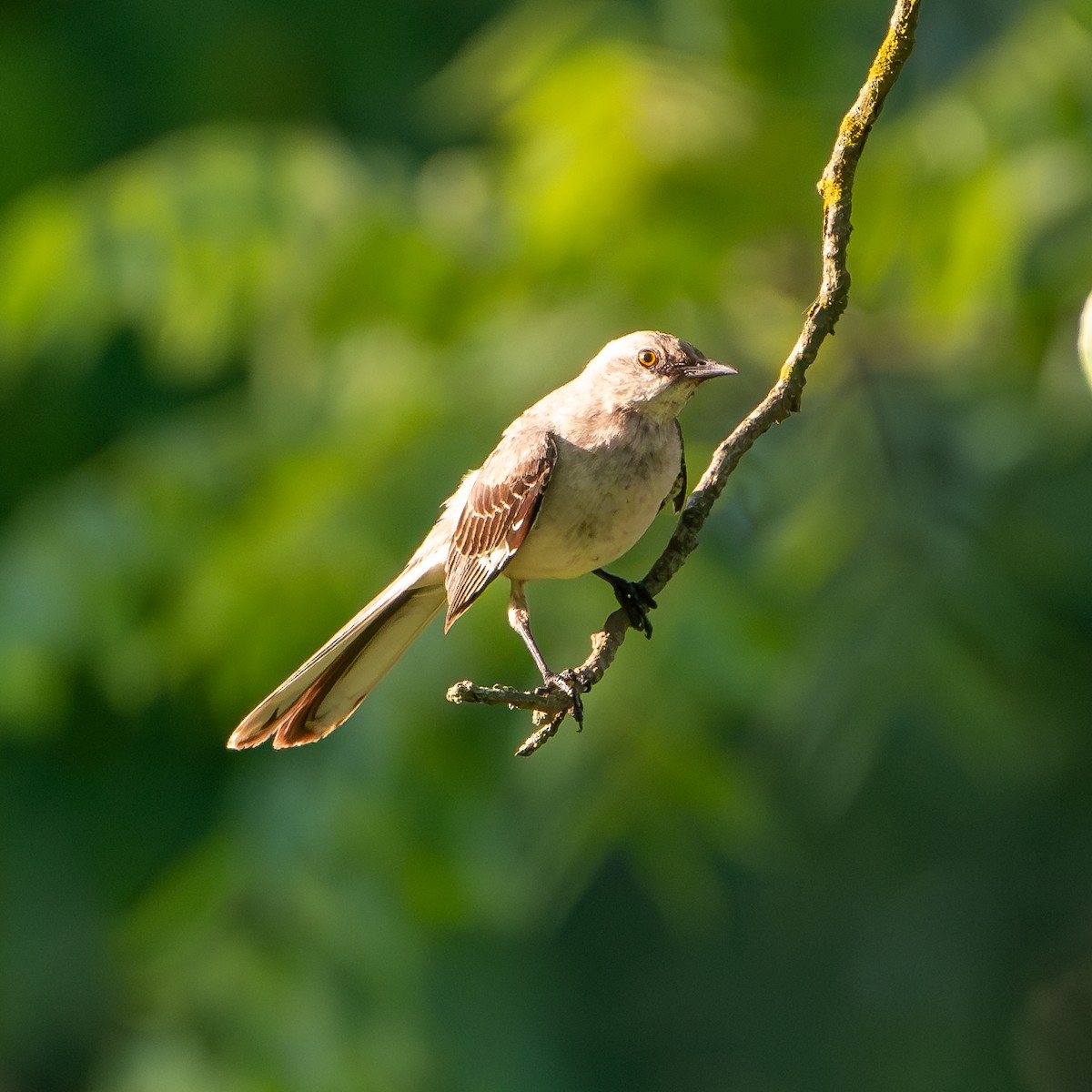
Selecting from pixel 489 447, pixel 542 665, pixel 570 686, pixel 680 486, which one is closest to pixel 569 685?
pixel 570 686

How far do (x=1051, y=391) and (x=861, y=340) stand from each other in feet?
3.62

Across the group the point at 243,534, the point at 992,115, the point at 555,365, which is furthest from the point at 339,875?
the point at 992,115

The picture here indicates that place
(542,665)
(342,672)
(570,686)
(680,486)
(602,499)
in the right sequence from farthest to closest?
(680,486)
(342,672)
(602,499)
(542,665)
(570,686)

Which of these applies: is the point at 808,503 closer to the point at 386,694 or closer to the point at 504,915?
the point at 386,694

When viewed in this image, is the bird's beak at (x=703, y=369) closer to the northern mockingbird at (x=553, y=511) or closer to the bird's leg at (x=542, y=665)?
the northern mockingbird at (x=553, y=511)

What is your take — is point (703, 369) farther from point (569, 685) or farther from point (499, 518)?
point (569, 685)

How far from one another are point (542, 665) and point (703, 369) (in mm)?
974

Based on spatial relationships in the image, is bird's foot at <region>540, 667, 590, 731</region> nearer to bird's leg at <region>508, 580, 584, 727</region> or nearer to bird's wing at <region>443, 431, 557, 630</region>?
bird's leg at <region>508, 580, 584, 727</region>

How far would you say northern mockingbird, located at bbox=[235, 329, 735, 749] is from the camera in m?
4.16

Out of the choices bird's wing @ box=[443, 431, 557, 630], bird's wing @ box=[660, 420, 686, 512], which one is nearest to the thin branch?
bird's wing @ box=[443, 431, 557, 630]

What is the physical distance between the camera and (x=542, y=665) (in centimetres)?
400

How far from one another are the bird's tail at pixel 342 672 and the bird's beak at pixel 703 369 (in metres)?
0.95

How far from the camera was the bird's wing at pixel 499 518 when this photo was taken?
167 inches

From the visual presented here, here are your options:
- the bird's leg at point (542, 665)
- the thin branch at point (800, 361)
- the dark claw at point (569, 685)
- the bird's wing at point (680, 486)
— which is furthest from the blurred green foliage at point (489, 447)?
the thin branch at point (800, 361)
